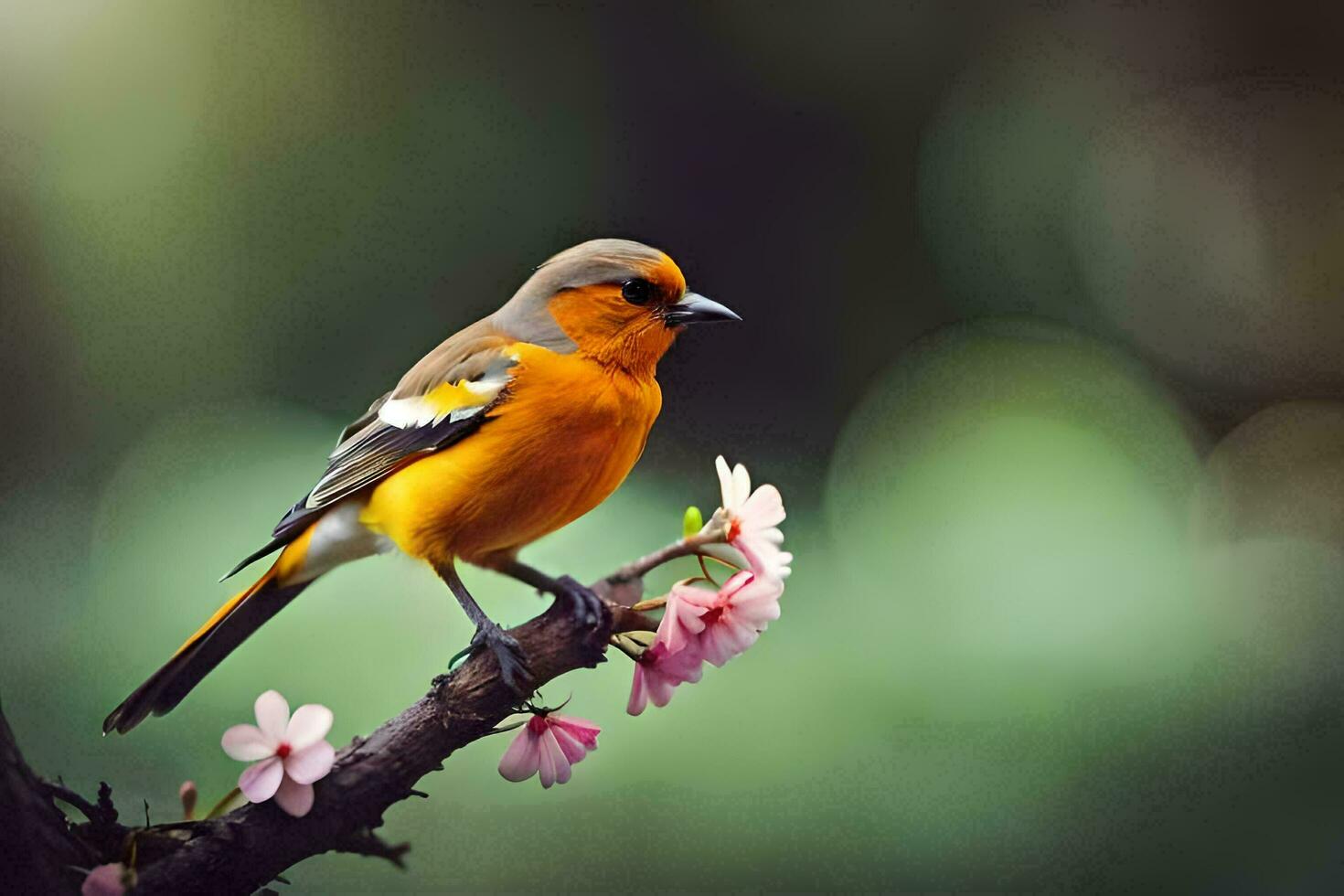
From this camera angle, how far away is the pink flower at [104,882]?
0.64m

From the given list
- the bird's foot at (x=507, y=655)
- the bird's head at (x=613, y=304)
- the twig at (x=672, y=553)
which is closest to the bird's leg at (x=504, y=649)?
the bird's foot at (x=507, y=655)

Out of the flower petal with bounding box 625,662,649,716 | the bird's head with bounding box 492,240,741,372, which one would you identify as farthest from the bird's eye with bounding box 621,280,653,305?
the flower petal with bounding box 625,662,649,716

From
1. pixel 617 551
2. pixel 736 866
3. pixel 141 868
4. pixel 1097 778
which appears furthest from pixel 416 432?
pixel 1097 778

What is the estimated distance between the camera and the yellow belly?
0.83 meters

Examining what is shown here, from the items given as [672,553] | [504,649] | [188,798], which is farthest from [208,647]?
[672,553]

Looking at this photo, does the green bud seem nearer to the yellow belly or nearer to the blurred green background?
the yellow belly

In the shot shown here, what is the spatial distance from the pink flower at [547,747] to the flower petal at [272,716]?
13 cm

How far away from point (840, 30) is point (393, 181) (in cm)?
113

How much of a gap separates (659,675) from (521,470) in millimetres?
188

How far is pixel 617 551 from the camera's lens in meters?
1.34

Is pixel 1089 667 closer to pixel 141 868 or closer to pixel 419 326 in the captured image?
pixel 419 326

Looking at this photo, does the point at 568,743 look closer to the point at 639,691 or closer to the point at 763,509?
the point at 639,691

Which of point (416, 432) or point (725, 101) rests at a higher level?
point (725, 101)

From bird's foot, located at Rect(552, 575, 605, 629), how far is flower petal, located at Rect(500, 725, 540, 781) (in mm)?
75
